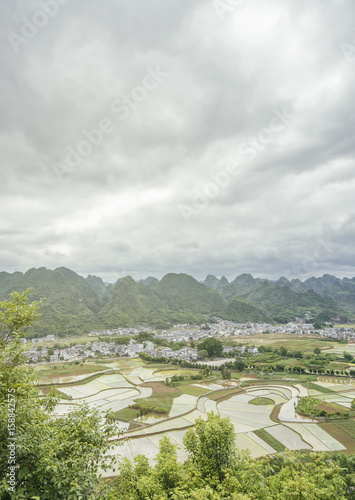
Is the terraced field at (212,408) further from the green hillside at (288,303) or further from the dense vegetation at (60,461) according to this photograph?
the green hillside at (288,303)

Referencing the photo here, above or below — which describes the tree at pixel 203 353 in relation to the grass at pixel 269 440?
below

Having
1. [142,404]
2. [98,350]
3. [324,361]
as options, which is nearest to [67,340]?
[98,350]

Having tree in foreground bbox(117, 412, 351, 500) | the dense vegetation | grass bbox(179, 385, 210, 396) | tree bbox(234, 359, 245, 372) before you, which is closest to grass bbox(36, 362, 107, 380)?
grass bbox(179, 385, 210, 396)

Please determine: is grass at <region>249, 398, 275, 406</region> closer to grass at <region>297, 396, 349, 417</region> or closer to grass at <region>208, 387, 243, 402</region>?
grass at <region>208, 387, 243, 402</region>

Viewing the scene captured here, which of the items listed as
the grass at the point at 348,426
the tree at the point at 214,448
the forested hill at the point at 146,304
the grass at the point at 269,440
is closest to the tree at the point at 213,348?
the grass at the point at 348,426

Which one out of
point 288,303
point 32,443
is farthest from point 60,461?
point 288,303

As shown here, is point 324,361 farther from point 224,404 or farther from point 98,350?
point 98,350

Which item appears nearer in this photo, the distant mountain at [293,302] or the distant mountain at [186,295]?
the distant mountain at [293,302]
